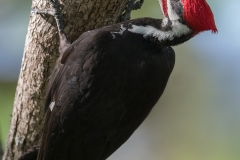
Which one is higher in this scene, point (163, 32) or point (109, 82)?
point (163, 32)

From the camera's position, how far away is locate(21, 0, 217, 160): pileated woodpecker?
2.92 m

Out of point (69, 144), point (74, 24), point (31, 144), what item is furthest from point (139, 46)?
point (31, 144)

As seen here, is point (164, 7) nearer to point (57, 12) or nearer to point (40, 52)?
point (57, 12)

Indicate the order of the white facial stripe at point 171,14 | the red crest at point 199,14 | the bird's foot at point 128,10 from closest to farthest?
the red crest at point 199,14 < the white facial stripe at point 171,14 < the bird's foot at point 128,10

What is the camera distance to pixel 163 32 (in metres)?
2.95

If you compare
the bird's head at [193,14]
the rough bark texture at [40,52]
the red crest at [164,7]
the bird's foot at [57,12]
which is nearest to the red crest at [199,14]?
the bird's head at [193,14]

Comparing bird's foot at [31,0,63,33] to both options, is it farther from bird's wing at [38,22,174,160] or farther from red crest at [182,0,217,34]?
red crest at [182,0,217,34]

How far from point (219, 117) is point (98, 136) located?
2580 mm

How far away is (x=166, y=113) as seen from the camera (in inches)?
211

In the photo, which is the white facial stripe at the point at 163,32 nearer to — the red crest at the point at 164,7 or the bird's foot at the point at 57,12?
the red crest at the point at 164,7

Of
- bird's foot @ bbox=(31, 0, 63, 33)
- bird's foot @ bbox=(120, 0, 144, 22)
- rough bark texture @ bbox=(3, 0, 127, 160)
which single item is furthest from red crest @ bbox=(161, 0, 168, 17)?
bird's foot @ bbox=(31, 0, 63, 33)

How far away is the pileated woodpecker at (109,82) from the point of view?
292cm

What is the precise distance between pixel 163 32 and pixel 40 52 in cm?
85

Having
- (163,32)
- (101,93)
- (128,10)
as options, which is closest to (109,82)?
(101,93)
